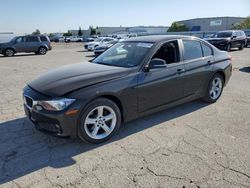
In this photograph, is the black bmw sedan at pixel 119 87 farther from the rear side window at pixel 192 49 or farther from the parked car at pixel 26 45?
the parked car at pixel 26 45

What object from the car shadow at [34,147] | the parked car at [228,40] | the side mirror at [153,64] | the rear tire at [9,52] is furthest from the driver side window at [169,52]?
the rear tire at [9,52]

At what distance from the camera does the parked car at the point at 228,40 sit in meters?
19.8

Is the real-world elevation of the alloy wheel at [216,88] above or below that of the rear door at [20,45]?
below

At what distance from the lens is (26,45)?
66.1 ft

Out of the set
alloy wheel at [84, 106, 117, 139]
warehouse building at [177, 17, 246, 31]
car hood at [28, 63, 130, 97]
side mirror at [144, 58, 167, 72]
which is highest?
warehouse building at [177, 17, 246, 31]

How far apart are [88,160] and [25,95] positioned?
1.51 metres

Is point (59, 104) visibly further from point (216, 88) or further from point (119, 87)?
point (216, 88)

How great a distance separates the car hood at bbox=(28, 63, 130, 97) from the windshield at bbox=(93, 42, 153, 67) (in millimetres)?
283

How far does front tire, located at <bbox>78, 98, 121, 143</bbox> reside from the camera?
3508 mm

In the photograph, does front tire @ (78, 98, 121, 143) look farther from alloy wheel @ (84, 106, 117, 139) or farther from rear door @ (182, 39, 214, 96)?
rear door @ (182, 39, 214, 96)

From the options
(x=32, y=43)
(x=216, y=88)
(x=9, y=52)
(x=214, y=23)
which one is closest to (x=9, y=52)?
(x=9, y=52)

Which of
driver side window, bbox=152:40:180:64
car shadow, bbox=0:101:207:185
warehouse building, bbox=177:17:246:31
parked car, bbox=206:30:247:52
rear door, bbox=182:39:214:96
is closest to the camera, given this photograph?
car shadow, bbox=0:101:207:185

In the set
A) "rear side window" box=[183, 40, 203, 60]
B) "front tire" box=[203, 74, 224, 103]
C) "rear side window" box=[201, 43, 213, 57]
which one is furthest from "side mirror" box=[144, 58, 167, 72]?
"front tire" box=[203, 74, 224, 103]

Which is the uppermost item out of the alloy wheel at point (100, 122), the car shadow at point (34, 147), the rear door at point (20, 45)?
the rear door at point (20, 45)
